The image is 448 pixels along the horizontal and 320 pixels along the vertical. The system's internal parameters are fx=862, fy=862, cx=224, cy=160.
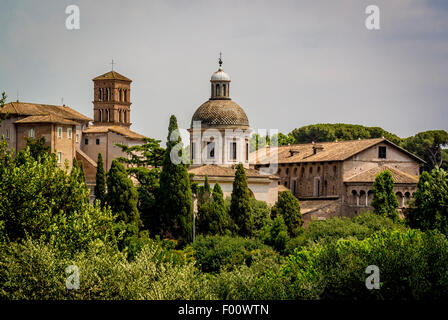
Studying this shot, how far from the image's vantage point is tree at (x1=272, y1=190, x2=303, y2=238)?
51.6 m

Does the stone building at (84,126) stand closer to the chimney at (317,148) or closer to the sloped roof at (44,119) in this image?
the sloped roof at (44,119)

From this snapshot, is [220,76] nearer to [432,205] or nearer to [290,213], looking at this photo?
[290,213]

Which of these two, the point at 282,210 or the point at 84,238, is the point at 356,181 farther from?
the point at 84,238

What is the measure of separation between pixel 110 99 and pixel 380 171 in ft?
99.7

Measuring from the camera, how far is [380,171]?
6081 cm

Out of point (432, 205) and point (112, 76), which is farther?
point (112, 76)

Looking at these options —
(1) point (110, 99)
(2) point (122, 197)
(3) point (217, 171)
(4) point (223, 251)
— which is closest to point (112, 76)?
(1) point (110, 99)

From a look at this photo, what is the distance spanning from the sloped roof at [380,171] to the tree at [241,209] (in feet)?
41.7

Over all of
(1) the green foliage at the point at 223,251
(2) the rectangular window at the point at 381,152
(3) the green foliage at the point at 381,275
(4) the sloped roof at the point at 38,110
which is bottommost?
(1) the green foliage at the point at 223,251

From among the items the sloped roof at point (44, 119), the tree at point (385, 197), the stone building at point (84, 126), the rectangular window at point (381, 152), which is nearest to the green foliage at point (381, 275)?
the stone building at point (84, 126)

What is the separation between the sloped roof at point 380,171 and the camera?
58.7 metres

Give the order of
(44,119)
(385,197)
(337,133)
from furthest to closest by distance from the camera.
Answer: (337,133), (44,119), (385,197)
